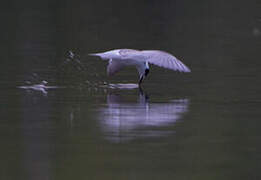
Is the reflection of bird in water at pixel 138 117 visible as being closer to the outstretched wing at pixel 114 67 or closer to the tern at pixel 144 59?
the tern at pixel 144 59

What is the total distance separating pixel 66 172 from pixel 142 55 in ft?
17.0

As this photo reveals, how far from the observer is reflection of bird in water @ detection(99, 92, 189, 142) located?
877 centimetres

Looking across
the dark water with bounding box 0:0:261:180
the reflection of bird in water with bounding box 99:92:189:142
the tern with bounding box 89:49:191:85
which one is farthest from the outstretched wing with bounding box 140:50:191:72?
the reflection of bird in water with bounding box 99:92:189:142

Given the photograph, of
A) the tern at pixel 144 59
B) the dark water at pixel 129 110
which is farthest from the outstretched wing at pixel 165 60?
the dark water at pixel 129 110

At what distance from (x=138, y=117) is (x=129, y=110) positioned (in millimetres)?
519

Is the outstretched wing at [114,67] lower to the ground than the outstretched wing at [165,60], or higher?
lower

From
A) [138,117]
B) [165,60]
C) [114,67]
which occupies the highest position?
[165,60]

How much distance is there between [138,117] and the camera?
31.9 feet

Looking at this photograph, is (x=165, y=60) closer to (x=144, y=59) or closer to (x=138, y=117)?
(x=144, y=59)

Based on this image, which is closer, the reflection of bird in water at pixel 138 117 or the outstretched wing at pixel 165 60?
the reflection of bird in water at pixel 138 117

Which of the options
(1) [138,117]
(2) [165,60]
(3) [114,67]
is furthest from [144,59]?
(1) [138,117]

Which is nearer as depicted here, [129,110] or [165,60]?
[129,110]

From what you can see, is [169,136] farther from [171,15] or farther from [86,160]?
[171,15]

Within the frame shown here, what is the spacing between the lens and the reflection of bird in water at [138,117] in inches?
345
